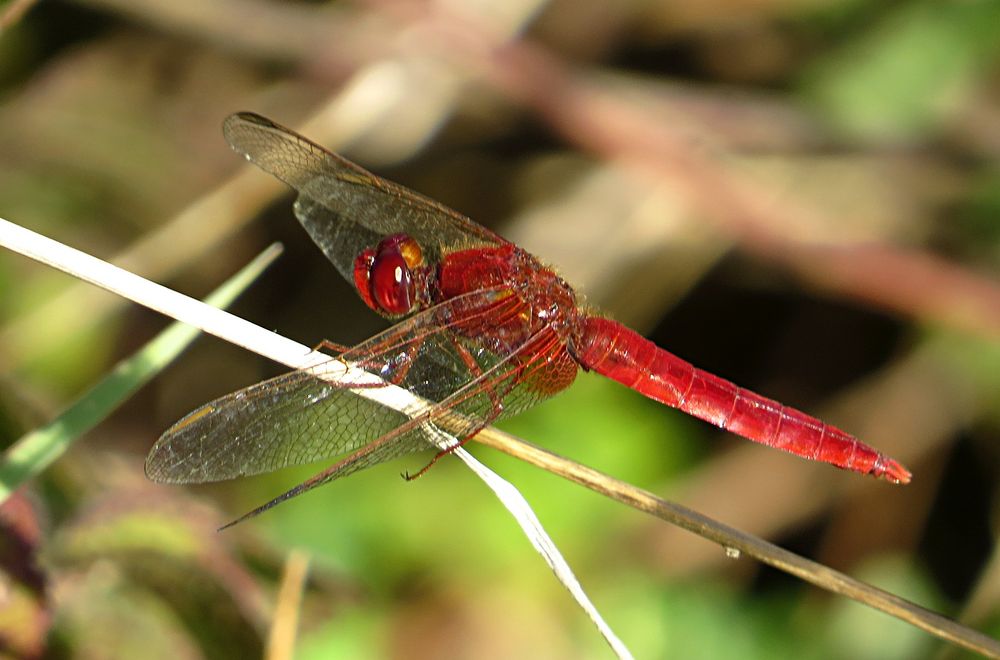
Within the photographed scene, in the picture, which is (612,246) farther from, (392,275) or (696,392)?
(392,275)

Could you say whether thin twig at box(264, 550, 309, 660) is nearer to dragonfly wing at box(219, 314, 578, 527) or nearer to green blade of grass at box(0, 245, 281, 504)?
dragonfly wing at box(219, 314, 578, 527)

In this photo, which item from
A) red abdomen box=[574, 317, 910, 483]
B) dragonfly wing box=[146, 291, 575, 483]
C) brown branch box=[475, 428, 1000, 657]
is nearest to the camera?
brown branch box=[475, 428, 1000, 657]

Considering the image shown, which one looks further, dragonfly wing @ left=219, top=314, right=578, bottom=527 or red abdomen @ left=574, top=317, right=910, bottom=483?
red abdomen @ left=574, top=317, right=910, bottom=483

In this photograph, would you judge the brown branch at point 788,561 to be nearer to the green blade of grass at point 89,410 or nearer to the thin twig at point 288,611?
the thin twig at point 288,611

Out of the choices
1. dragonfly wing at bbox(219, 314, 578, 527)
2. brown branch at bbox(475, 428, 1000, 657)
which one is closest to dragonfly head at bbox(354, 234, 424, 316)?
dragonfly wing at bbox(219, 314, 578, 527)

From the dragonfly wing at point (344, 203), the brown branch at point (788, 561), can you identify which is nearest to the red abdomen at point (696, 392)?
A: the dragonfly wing at point (344, 203)

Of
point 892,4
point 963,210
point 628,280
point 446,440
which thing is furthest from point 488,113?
point 446,440

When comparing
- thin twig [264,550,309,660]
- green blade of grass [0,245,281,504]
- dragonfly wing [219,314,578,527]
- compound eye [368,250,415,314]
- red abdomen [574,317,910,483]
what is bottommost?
thin twig [264,550,309,660]

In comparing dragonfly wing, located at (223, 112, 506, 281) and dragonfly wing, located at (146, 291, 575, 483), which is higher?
dragonfly wing, located at (223, 112, 506, 281)
